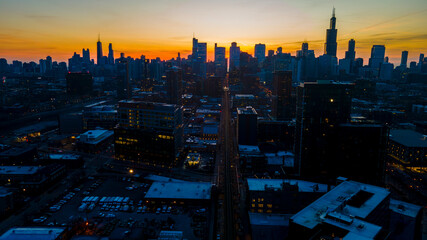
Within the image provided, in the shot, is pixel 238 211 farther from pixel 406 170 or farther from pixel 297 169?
pixel 406 170

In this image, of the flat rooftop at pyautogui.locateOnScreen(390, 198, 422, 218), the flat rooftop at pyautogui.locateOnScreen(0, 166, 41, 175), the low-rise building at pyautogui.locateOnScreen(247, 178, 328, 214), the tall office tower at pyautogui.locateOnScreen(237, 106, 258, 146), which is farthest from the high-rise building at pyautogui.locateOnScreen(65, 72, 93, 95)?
the flat rooftop at pyautogui.locateOnScreen(390, 198, 422, 218)

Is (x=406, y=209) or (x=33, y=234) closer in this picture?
(x=33, y=234)

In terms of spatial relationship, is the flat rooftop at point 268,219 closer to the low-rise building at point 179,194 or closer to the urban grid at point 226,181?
the urban grid at point 226,181

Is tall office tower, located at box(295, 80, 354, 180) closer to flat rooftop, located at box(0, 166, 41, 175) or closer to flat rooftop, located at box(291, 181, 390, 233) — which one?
flat rooftop, located at box(291, 181, 390, 233)

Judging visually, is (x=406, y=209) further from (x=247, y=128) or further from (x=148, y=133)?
(x=148, y=133)

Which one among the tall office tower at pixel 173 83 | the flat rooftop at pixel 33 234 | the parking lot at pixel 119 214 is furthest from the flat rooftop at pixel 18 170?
the tall office tower at pixel 173 83

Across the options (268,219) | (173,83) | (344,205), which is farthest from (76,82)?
(344,205)
